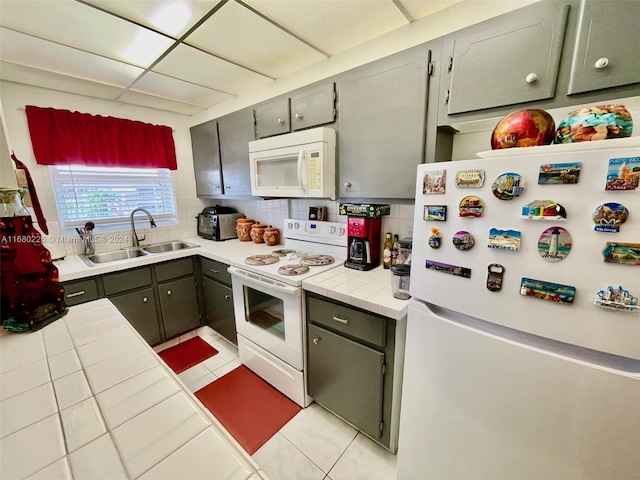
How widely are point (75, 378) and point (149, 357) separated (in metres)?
0.14

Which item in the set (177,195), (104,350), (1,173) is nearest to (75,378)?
(104,350)

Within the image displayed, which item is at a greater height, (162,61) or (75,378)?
(162,61)

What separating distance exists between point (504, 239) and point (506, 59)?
79cm

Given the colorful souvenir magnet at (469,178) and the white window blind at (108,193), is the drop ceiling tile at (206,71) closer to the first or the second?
the white window blind at (108,193)

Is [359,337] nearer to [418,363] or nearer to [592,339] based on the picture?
[418,363]

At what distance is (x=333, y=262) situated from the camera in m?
1.77

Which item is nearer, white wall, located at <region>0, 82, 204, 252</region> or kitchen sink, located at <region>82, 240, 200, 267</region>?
white wall, located at <region>0, 82, 204, 252</region>

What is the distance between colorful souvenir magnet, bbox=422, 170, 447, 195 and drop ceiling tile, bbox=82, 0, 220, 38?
4.07 ft

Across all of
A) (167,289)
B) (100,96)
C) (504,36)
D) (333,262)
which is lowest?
(167,289)

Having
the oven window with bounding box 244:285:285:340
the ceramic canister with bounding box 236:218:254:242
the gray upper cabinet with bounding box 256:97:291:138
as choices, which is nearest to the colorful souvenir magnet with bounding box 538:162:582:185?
the oven window with bounding box 244:285:285:340

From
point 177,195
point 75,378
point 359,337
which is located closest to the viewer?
point 75,378

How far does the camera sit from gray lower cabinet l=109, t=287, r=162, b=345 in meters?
1.95

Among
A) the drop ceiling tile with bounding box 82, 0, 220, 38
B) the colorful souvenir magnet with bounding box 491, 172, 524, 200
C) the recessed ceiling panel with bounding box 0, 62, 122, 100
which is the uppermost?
the drop ceiling tile with bounding box 82, 0, 220, 38

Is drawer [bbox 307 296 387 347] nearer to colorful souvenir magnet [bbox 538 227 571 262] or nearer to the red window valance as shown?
colorful souvenir magnet [bbox 538 227 571 262]
